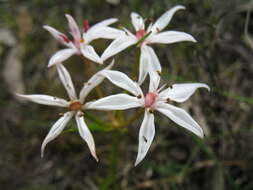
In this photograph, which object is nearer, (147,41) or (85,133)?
(85,133)

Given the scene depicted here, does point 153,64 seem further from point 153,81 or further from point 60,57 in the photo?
point 60,57

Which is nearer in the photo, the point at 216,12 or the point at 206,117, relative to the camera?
the point at 216,12

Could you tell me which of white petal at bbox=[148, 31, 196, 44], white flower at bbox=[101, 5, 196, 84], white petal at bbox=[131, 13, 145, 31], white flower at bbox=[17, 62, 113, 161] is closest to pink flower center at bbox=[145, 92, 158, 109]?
white flower at bbox=[101, 5, 196, 84]

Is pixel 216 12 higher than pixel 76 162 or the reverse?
higher

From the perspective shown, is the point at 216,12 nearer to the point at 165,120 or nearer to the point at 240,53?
the point at 240,53

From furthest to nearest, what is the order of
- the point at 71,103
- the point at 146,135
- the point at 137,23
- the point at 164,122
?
the point at 164,122 < the point at 137,23 < the point at 71,103 < the point at 146,135

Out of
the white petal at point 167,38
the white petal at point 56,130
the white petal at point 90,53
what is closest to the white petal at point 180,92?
the white petal at point 167,38

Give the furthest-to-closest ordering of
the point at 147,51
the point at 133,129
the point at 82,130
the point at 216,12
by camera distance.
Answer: the point at 133,129 < the point at 216,12 < the point at 147,51 < the point at 82,130

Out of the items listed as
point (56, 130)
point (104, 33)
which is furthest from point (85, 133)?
point (104, 33)

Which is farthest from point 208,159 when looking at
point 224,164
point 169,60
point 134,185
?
point 169,60
